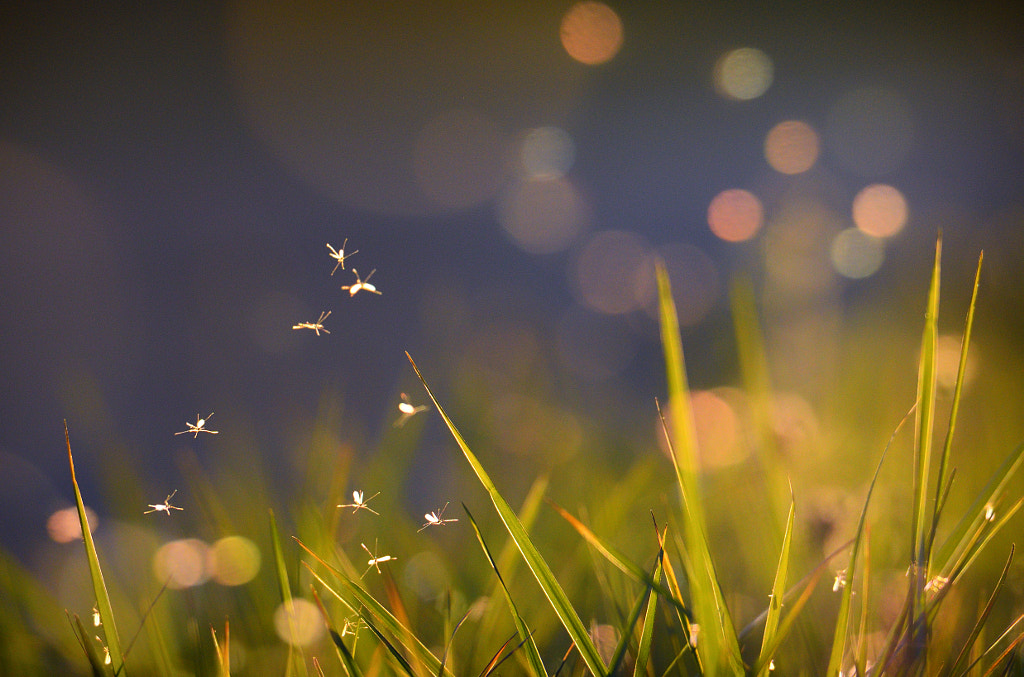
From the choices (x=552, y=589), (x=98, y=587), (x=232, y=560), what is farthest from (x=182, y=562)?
(x=552, y=589)

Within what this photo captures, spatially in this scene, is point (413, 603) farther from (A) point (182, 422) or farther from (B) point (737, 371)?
(A) point (182, 422)

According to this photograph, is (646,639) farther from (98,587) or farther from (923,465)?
(98,587)

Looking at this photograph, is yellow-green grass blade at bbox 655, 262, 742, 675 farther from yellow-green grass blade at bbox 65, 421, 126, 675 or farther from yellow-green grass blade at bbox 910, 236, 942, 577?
yellow-green grass blade at bbox 65, 421, 126, 675

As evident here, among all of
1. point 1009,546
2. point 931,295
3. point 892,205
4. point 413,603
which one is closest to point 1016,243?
point 892,205

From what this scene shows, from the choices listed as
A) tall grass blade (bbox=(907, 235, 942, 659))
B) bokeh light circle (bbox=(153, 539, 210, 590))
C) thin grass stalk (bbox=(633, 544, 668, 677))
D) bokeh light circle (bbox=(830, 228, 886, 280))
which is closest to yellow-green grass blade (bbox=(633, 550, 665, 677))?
thin grass stalk (bbox=(633, 544, 668, 677))

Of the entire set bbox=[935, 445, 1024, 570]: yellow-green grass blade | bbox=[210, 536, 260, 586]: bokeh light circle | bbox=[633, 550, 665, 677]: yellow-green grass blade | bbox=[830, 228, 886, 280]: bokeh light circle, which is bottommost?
bbox=[210, 536, 260, 586]: bokeh light circle

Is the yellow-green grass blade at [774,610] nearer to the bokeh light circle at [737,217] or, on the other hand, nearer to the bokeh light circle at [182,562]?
the bokeh light circle at [182,562]

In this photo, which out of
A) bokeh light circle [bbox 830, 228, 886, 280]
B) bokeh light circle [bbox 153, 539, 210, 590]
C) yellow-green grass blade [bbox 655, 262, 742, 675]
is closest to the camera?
yellow-green grass blade [bbox 655, 262, 742, 675]

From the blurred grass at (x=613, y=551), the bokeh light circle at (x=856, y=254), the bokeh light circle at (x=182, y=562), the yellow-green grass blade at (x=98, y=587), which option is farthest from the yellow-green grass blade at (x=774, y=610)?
the bokeh light circle at (x=856, y=254)
